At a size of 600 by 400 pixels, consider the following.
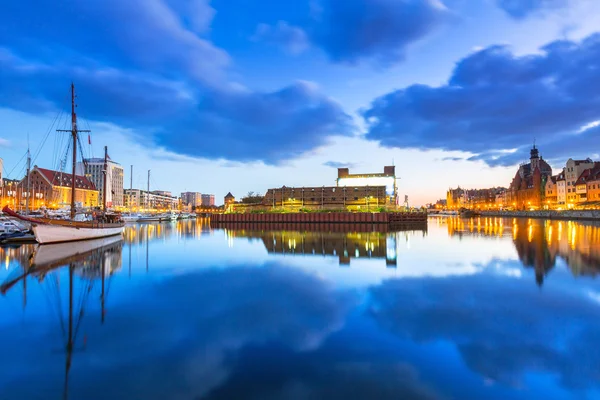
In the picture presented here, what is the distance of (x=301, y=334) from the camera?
8367 millimetres

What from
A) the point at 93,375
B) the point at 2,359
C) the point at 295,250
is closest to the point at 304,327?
the point at 93,375

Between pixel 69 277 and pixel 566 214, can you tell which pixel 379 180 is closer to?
pixel 566 214

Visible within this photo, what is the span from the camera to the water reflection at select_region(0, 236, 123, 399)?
8.48 m

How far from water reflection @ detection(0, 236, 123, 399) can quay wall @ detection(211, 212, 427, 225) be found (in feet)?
181

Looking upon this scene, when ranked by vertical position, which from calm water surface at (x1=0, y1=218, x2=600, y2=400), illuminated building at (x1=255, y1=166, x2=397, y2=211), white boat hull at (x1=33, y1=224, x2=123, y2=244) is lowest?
calm water surface at (x1=0, y1=218, x2=600, y2=400)

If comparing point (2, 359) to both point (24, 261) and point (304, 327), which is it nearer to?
point (304, 327)

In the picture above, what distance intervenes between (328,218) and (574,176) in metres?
81.3

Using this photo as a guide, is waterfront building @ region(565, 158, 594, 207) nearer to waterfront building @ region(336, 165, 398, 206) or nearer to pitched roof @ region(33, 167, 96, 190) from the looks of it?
waterfront building @ region(336, 165, 398, 206)

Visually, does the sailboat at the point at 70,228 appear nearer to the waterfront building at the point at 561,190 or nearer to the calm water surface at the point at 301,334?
the calm water surface at the point at 301,334

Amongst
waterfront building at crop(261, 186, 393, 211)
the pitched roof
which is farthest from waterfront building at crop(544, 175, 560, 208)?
the pitched roof

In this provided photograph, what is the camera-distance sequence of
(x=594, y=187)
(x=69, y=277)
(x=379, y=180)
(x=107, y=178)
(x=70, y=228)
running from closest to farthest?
(x=69, y=277)
(x=70, y=228)
(x=594, y=187)
(x=379, y=180)
(x=107, y=178)

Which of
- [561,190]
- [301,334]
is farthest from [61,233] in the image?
[561,190]

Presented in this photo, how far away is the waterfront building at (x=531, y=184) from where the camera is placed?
12900 centimetres

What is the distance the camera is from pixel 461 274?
53.0ft
